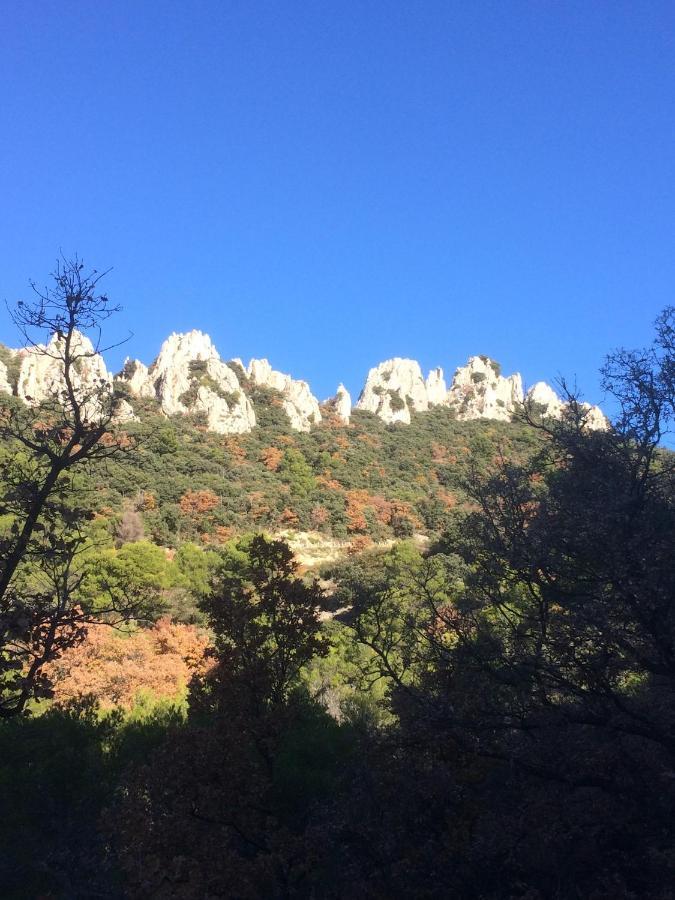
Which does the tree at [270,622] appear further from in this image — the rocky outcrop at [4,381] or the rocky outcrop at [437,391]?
the rocky outcrop at [437,391]

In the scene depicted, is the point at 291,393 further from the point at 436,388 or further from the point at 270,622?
the point at 270,622

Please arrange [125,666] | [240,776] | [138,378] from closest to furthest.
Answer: [240,776] → [125,666] → [138,378]

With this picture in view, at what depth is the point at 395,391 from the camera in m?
96.9

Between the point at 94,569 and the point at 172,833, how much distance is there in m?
22.9

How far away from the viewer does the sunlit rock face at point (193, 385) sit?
6838 cm

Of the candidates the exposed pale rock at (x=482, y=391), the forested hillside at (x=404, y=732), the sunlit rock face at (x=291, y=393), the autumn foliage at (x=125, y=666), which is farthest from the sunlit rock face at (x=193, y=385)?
the forested hillside at (x=404, y=732)

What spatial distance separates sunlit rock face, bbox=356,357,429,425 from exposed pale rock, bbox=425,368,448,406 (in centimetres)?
175

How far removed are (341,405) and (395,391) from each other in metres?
13.5

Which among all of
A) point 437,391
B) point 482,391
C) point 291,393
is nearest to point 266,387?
point 291,393

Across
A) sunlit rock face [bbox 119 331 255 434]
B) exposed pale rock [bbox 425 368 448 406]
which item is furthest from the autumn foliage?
exposed pale rock [bbox 425 368 448 406]

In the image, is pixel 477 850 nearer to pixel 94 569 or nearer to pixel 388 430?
pixel 94 569

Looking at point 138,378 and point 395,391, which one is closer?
point 138,378

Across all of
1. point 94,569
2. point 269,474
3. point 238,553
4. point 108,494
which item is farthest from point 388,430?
point 94,569

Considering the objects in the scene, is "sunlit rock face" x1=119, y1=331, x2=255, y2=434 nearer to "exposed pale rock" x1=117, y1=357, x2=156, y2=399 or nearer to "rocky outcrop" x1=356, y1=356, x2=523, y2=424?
"exposed pale rock" x1=117, y1=357, x2=156, y2=399
